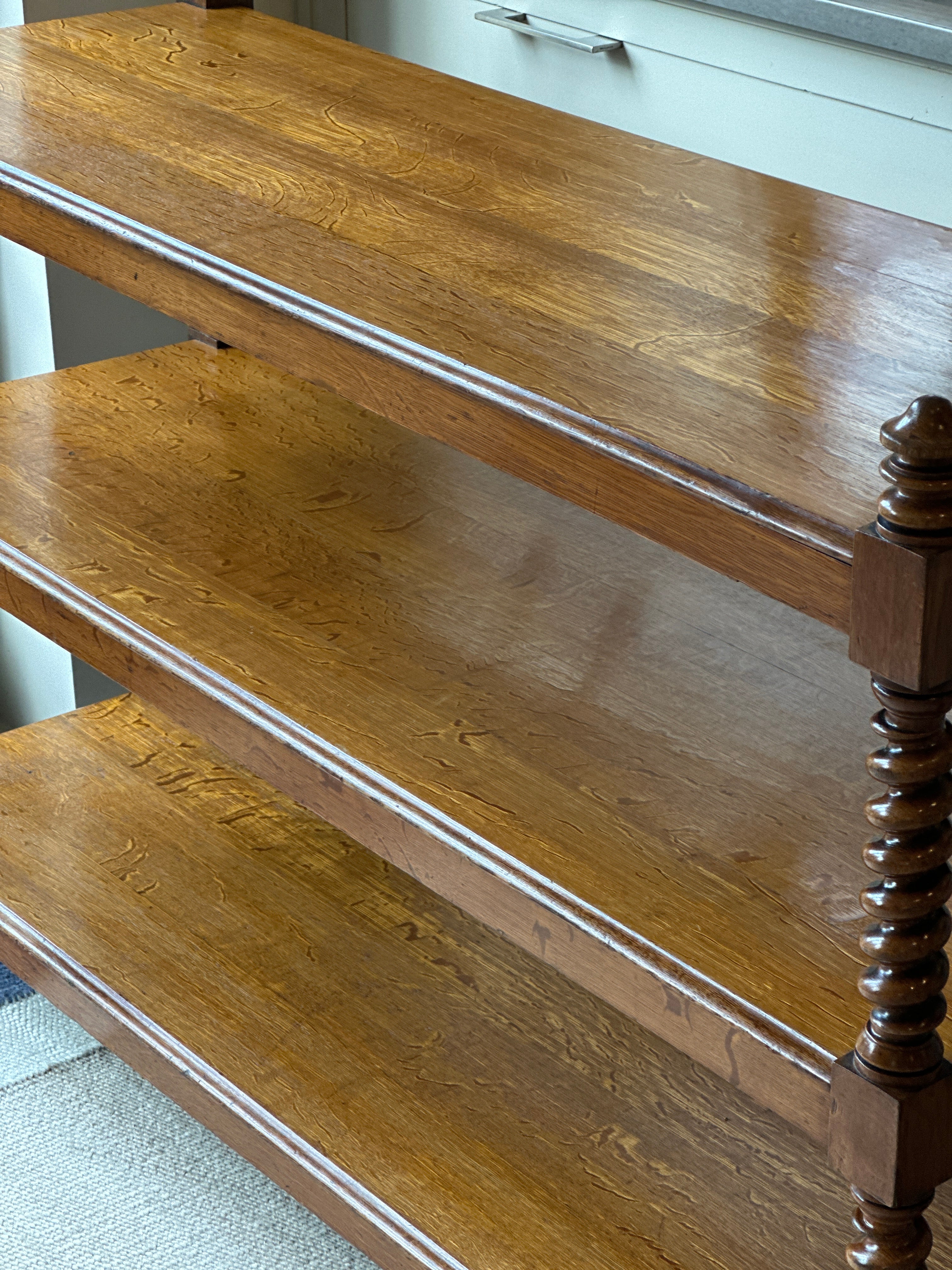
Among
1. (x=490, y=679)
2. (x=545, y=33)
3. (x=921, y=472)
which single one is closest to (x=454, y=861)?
(x=490, y=679)

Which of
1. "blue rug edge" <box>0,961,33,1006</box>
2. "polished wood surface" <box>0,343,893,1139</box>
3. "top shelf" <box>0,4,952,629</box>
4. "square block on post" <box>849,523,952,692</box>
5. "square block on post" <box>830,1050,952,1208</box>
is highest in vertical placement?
"top shelf" <box>0,4,952,629</box>

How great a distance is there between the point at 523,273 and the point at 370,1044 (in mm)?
683

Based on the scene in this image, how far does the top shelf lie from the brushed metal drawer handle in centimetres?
31

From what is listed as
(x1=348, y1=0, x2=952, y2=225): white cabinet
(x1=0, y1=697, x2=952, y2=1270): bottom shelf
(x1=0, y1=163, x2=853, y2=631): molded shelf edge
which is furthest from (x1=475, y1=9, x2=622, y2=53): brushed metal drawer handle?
(x1=0, y1=697, x2=952, y2=1270): bottom shelf

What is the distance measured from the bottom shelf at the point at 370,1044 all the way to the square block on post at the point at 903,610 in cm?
56

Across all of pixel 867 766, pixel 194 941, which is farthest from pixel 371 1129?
pixel 867 766

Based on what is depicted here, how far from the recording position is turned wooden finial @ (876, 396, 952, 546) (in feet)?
2.32

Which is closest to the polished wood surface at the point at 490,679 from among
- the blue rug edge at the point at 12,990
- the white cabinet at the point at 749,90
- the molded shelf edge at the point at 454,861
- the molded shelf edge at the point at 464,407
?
the molded shelf edge at the point at 454,861

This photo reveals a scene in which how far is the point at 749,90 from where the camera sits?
1649 millimetres

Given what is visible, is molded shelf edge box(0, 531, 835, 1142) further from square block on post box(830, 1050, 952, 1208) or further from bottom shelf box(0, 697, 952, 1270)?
bottom shelf box(0, 697, 952, 1270)

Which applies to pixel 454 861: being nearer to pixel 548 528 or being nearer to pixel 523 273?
pixel 523 273

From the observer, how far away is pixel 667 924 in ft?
3.22

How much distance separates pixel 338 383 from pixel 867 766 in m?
0.42

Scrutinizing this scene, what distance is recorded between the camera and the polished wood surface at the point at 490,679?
3.22 ft
